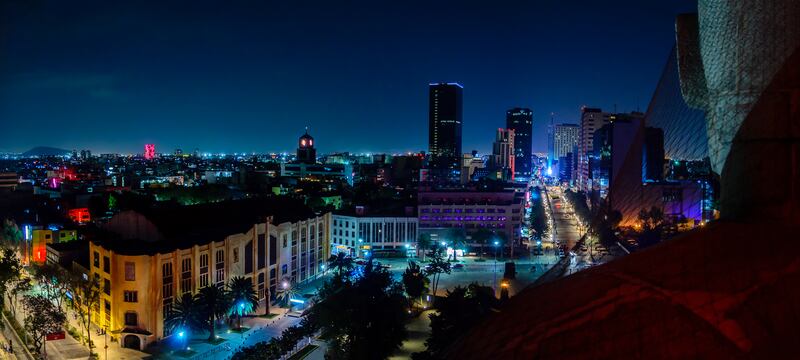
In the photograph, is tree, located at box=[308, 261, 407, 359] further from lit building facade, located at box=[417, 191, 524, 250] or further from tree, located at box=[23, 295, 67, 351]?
lit building facade, located at box=[417, 191, 524, 250]

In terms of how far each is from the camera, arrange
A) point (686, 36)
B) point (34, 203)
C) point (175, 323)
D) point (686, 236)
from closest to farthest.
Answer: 1. point (686, 236)
2. point (686, 36)
3. point (175, 323)
4. point (34, 203)

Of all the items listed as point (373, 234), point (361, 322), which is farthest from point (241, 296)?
point (373, 234)

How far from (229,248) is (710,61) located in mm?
27859

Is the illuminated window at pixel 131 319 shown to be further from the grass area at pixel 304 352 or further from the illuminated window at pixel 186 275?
the grass area at pixel 304 352

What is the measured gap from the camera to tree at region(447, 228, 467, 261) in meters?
46.8

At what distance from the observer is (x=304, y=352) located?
2300 centimetres

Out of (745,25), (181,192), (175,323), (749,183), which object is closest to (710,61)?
(745,25)

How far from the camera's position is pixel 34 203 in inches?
2530

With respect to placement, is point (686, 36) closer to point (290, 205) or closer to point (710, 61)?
point (710, 61)

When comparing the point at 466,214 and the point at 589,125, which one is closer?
the point at 466,214

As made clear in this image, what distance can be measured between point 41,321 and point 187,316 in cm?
545

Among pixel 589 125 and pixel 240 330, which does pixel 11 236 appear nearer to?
pixel 240 330

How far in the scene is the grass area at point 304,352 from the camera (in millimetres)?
22314

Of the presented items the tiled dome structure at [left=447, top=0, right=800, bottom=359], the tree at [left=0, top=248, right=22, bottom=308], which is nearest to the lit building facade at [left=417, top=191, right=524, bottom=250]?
the tree at [left=0, top=248, right=22, bottom=308]
